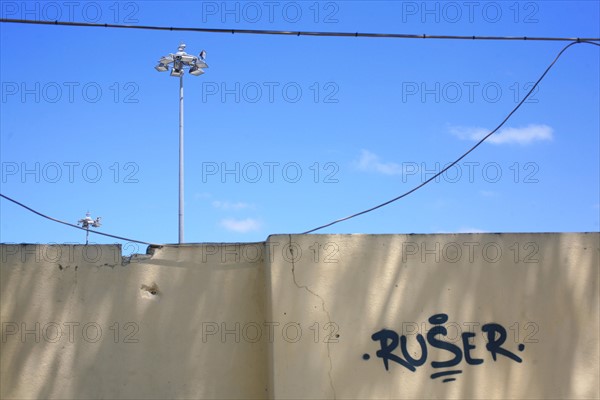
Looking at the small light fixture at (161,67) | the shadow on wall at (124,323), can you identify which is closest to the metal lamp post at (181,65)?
the small light fixture at (161,67)

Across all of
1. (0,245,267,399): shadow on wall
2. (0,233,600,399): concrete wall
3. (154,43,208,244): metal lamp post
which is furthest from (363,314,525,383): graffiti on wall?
(154,43,208,244): metal lamp post

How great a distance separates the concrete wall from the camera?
636 cm

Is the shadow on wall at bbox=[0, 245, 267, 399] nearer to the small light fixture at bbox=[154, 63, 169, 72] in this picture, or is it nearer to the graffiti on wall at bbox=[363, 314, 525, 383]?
the graffiti on wall at bbox=[363, 314, 525, 383]

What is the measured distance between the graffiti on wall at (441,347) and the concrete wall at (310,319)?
0.03 feet

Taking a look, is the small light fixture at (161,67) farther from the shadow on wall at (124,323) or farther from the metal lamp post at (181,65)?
the shadow on wall at (124,323)

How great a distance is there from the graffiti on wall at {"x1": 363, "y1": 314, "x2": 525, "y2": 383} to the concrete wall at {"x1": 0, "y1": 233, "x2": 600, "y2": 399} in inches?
0.4

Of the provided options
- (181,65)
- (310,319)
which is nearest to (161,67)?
(181,65)

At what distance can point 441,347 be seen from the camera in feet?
21.2

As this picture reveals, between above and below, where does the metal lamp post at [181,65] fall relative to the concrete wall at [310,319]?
above

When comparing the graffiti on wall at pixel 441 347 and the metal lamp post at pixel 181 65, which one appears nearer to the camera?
the graffiti on wall at pixel 441 347

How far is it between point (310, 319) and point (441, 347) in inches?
44.1

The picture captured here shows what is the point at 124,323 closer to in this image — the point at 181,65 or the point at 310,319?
the point at 310,319

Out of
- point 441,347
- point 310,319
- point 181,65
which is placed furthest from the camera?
point 181,65

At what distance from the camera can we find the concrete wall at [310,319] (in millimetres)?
6355
